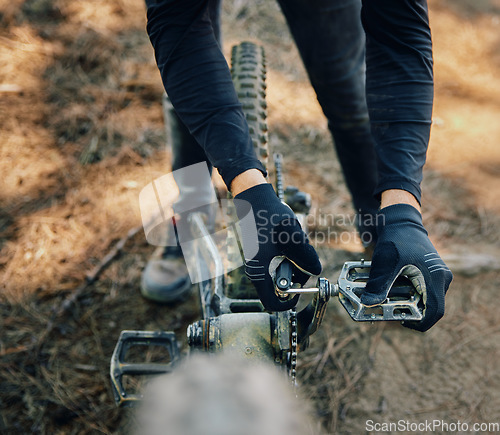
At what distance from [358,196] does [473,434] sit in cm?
99

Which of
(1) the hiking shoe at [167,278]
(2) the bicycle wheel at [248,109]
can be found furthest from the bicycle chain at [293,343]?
(1) the hiking shoe at [167,278]

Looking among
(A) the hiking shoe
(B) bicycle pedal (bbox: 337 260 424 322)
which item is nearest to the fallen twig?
(A) the hiking shoe

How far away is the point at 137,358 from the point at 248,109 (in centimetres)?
105

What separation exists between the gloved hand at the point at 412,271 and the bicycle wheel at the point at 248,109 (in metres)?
0.44

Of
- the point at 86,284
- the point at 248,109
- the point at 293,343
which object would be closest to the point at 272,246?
the point at 293,343

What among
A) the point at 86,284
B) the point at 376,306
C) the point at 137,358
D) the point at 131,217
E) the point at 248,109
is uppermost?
the point at 248,109

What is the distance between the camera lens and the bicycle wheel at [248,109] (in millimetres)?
1260

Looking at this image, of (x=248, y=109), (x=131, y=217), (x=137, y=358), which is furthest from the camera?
(x=131, y=217)

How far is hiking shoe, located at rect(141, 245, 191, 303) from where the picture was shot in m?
1.75

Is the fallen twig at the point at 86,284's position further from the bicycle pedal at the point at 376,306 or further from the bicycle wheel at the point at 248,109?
the bicycle pedal at the point at 376,306

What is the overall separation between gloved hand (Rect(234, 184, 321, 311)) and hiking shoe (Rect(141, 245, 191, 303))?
2.75ft

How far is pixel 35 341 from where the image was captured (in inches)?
63.7

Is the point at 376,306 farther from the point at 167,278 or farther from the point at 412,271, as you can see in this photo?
the point at 167,278

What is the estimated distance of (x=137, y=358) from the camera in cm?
162
